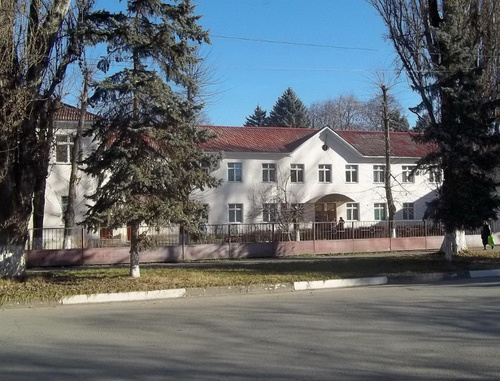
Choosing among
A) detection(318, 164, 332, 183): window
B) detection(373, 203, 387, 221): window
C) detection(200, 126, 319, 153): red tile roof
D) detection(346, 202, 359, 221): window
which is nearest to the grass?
detection(200, 126, 319, 153): red tile roof

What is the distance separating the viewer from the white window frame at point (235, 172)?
1506 inches

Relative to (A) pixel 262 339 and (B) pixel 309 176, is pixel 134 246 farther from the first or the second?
(B) pixel 309 176

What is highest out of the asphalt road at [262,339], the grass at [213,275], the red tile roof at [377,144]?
the red tile roof at [377,144]

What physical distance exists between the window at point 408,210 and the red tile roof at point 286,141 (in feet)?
12.5

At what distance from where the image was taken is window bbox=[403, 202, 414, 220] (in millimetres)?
42438

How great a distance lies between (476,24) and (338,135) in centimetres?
1897

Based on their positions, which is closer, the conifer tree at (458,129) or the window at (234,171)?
the conifer tree at (458,129)

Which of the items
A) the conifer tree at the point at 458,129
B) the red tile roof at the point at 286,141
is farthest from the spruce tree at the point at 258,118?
the conifer tree at the point at 458,129

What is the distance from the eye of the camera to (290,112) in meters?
73.4

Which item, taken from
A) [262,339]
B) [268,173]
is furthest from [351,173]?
[262,339]

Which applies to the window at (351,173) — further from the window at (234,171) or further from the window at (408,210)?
the window at (234,171)

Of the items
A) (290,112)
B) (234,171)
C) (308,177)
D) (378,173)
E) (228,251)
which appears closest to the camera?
(228,251)

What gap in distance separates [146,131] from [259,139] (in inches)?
1062

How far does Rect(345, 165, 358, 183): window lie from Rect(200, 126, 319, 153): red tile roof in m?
3.82
